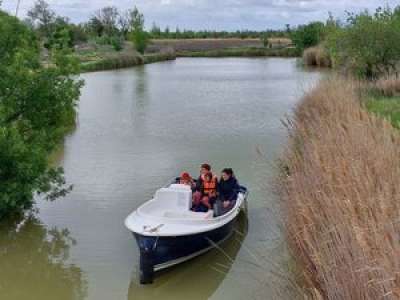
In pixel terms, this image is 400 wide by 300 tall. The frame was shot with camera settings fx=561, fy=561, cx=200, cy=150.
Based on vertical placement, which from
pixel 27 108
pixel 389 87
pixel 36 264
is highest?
pixel 27 108

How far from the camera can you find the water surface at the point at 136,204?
8.52 m

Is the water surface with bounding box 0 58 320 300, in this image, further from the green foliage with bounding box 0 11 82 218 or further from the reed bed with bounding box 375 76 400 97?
the reed bed with bounding box 375 76 400 97

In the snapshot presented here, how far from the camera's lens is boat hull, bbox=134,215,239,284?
8.10 metres

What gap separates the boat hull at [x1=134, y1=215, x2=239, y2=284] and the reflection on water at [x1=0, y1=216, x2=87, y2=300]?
1.03 meters

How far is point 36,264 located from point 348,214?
6.18 metres

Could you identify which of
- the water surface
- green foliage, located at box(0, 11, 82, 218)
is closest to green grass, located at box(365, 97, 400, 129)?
the water surface

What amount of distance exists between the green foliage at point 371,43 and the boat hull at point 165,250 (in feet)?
50.8

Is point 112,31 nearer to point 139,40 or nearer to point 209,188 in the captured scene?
point 139,40

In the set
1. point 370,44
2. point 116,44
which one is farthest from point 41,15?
point 370,44

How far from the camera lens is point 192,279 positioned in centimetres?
867

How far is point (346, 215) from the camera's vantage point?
5172mm

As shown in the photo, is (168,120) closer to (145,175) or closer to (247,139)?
(247,139)

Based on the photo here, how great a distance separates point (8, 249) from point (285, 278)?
19.5 feet

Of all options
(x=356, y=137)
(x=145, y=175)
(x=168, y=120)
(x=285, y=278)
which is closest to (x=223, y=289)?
(x=285, y=278)
